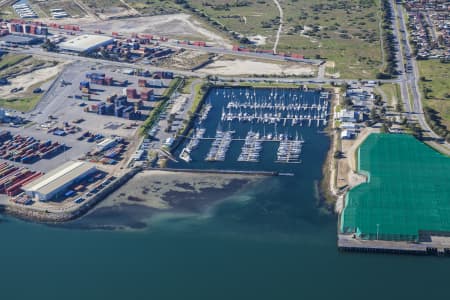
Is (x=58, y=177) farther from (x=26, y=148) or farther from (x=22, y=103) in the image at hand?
(x=22, y=103)

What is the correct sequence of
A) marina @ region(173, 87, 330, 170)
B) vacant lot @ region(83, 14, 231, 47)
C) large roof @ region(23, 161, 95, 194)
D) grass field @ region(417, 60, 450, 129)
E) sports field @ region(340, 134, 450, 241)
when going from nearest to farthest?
1. sports field @ region(340, 134, 450, 241)
2. large roof @ region(23, 161, 95, 194)
3. marina @ region(173, 87, 330, 170)
4. grass field @ region(417, 60, 450, 129)
5. vacant lot @ region(83, 14, 231, 47)

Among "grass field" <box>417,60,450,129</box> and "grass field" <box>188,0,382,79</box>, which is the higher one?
"grass field" <box>188,0,382,79</box>

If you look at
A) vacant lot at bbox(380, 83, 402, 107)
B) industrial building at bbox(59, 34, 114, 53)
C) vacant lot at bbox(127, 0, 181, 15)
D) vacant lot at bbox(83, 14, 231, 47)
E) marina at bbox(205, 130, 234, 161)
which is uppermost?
vacant lot at bbox(127, 0, 181, 15)

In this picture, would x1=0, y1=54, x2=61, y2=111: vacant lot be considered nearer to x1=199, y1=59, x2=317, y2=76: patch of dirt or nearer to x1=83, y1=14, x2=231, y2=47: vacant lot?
x1=83, y1=14, x2=231, y2=47: vacant lot

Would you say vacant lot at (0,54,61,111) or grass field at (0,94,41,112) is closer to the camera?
grass field at (0,94,41,112)

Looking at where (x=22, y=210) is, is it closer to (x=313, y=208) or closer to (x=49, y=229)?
(x=49, y=229)

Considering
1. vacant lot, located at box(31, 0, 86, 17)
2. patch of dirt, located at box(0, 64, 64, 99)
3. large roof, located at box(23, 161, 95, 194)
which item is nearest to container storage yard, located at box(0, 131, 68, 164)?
large roof, located at box(23, 161, 95, 194)
